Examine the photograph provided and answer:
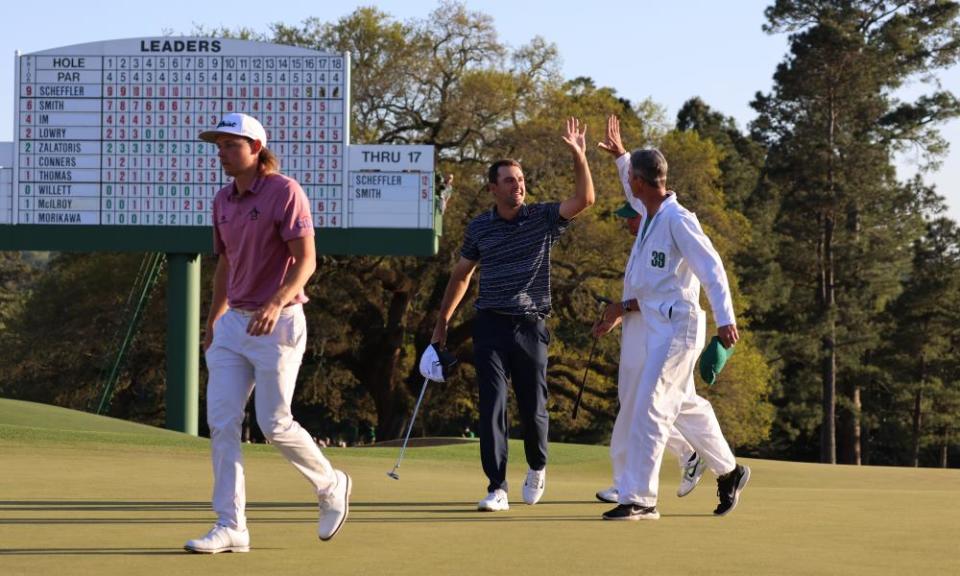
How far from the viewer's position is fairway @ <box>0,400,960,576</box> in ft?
20.1

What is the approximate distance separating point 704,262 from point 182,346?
59.0ft

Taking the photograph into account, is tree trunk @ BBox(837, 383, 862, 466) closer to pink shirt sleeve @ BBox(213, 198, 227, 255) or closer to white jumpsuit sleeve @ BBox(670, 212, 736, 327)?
white jumpsuit sleeve @ BBox(670, 212, 736, 327)

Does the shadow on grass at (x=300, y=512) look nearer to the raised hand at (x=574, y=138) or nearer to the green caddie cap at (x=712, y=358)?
the green caddie cap at (x=712, y=358)

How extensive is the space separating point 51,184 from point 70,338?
20350 mm

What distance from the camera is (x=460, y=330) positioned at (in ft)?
132

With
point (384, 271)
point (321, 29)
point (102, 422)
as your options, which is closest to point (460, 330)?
point (384, 271)

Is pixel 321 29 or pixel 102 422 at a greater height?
pixel 321 29

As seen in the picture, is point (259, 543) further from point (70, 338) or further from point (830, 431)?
point (830, 431)

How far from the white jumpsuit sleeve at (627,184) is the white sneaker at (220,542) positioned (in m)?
3.10

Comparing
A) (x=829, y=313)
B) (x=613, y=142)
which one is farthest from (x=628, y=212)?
(x=829, y=313)

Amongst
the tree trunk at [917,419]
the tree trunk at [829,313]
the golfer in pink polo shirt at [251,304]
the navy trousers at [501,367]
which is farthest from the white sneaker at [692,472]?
the tree trunk at [917,419]

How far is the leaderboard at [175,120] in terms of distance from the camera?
922 inches

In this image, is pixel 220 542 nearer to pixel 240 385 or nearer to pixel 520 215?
pixel 240 385

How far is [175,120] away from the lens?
23.6 meters
